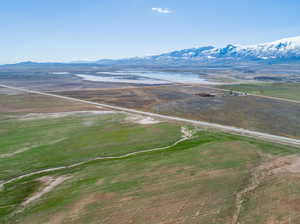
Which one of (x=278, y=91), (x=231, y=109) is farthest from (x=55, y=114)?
(x=278, y=91)

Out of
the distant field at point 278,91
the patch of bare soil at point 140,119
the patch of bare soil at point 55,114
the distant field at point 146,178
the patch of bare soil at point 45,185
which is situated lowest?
the patch of bare soil at point 45,185

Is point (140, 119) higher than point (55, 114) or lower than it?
lower

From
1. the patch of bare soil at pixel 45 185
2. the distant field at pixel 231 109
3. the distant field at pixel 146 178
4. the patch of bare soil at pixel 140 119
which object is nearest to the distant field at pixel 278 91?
the distant field at pixel 231 109

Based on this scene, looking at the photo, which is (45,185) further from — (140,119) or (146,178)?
(140,119)

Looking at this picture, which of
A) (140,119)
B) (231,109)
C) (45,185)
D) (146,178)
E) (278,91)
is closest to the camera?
(45,185)

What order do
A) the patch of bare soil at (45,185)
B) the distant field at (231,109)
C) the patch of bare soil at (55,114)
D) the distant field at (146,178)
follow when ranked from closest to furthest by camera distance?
the distant field at (146,178)
the patch of bare soil at (45,185)
the distant field at (231,109)
the patch of bare soil at (55,114)

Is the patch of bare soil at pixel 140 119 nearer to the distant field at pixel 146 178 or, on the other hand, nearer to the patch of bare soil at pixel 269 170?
the distant field at pixel 146 178

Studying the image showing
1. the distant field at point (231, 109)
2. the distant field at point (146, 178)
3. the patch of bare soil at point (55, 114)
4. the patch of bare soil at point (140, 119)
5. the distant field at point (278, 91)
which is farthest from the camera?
the distant field at point (278, 91)

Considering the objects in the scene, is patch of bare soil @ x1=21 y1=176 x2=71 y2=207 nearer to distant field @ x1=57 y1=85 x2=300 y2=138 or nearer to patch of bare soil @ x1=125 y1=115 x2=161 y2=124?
patch of bare soil @ x1=125 y1=115 x2=161 y2=124

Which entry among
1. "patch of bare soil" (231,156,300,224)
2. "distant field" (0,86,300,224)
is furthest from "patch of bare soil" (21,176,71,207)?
"patch of bare soil" (231,156,300,224)

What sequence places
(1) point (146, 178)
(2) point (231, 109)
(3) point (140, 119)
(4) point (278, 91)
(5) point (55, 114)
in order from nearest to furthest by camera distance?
(1) point (146, 178) → (3) point (140, 119) → (5) point (55, 114) → (2) point (231, 109) → (4) point (278, 91)
